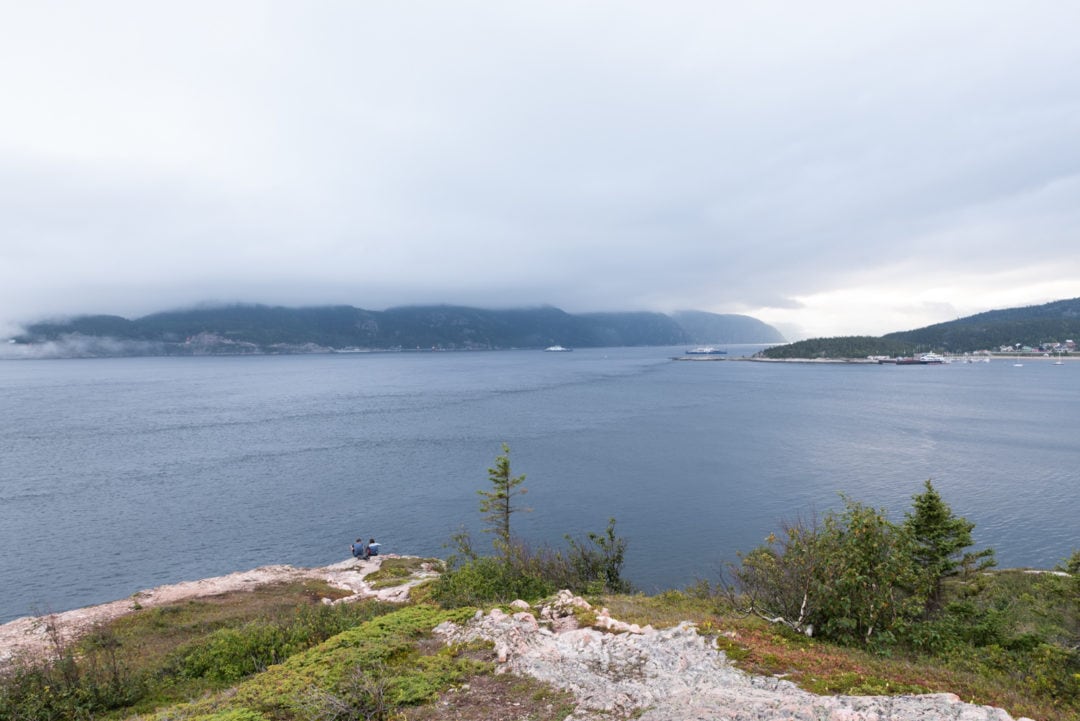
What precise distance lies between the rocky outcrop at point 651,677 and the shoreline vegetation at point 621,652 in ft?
0.26

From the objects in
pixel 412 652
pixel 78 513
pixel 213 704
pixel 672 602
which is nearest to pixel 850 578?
pixel 672 602

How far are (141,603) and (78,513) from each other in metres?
33.5

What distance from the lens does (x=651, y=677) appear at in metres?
13.5

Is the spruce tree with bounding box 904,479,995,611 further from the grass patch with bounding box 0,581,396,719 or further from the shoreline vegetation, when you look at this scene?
the grass patch with bounding box 0,581,396,719

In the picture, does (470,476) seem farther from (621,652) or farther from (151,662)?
(621,652)

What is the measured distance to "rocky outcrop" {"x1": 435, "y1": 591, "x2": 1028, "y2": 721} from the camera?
1071cm

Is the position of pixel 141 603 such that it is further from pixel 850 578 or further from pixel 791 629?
pixel 850 578

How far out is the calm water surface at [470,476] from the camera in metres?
44.7

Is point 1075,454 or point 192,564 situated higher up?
point 1075,454

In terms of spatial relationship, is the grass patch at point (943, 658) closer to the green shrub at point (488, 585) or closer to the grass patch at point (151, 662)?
the green shrub at point (488, 585)

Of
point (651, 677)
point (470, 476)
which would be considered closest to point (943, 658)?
point (651, 677)

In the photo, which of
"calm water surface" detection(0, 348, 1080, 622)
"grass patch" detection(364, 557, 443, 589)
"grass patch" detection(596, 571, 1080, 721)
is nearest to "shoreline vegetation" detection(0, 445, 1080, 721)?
"grass patch" detection(596, 571, 1080, 721)

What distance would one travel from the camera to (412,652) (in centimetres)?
1587

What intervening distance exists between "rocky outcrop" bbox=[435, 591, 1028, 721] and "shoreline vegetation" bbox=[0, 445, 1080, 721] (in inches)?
3.2
